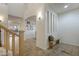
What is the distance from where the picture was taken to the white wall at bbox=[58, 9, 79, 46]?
1710mm

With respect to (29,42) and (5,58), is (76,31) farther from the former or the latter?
(5,58)

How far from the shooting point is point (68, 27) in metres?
1.77

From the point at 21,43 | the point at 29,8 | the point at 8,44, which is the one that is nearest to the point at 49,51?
the point at 21,43

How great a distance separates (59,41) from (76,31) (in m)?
0.34

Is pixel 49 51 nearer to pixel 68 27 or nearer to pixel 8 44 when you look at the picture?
pixel 68 27

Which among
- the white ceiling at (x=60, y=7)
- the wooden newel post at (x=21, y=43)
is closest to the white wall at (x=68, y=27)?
the white ceiling at (x=60, y=7)

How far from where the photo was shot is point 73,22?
5.65 feet

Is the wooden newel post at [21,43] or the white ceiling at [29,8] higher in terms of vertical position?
the white ceiling at [29,8]

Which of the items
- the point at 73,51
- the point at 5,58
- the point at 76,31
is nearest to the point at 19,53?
the point at 5,58

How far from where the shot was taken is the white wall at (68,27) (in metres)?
1.71

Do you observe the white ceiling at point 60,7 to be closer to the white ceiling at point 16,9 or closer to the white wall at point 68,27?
the white wall at point 68,27

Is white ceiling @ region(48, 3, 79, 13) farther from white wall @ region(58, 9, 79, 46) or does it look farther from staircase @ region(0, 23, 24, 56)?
staircase @ region(0, 23, 24, 56)

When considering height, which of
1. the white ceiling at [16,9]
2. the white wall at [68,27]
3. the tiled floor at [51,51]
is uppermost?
the white ceiling at [16,9]

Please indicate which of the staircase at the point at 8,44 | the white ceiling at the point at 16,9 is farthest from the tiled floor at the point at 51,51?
the white ceiling at the point at 16,9
